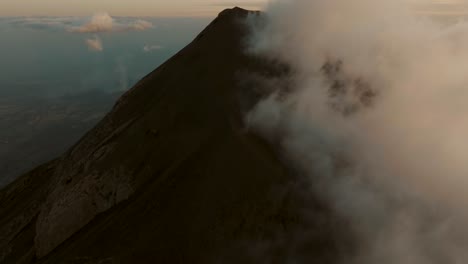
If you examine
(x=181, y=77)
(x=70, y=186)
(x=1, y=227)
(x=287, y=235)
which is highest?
(x=287, y=235)

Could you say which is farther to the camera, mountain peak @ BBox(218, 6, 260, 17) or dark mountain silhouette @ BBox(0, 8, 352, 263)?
mountain peak @ BBox(218, 6, 260, 17)

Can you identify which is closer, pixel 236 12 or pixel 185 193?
pixel 185 193

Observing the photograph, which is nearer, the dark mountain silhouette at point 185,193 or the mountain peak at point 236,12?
the dark mountain silhouette at point 185,193

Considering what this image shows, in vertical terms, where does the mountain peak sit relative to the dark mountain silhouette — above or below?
above

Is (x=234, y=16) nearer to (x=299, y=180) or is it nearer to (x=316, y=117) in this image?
(x=316, y=117)

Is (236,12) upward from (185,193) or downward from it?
upward

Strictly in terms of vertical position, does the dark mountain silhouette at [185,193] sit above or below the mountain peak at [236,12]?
below

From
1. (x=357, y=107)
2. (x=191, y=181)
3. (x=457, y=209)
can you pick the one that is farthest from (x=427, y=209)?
(x=191, y=181)

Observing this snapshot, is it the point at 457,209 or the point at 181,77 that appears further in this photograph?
the point at 181,77
